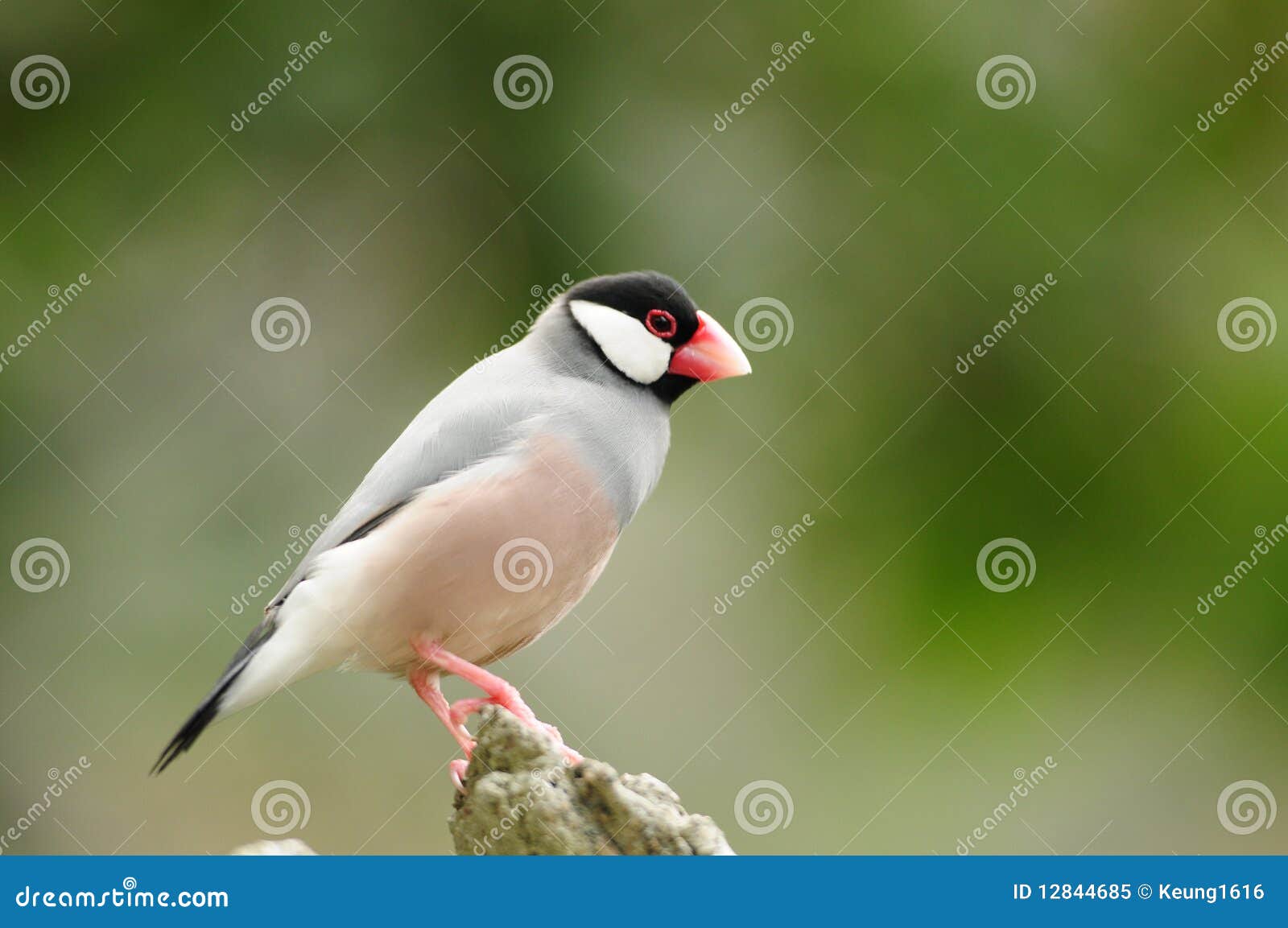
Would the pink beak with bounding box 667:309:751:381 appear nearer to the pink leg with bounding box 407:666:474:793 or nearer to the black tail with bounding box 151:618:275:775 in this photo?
the pink leg with bounding box 407:666:474:793

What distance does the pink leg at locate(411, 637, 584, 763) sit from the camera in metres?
2.21

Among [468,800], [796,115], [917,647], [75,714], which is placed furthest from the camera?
[796,115]

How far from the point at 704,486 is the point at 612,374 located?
139 centimetres

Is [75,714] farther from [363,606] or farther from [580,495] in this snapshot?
[580,495]

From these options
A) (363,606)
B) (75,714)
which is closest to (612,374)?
(363,606)

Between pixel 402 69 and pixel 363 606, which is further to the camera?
pixel 402 69

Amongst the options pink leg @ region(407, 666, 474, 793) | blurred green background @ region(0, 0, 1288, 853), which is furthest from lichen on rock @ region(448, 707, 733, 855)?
blurred green background @ region(0, 0, 1288, 853)

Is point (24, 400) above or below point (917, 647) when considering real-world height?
below

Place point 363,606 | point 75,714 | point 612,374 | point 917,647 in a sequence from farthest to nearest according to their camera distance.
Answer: point 917,647 < point 75,714 < point 612,374 < point 363,606

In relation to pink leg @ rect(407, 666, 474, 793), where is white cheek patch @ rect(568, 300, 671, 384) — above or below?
above

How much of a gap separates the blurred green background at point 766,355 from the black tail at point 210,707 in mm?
1245

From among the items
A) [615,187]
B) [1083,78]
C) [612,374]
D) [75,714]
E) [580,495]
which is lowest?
[75,714]

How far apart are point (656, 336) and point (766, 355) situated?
152 centimetres

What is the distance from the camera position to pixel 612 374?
2.51 metres
